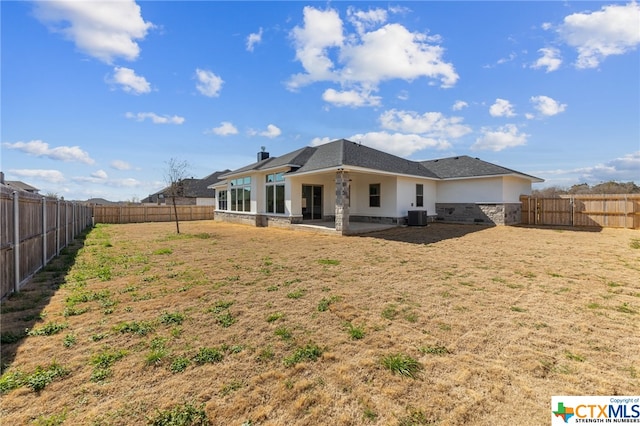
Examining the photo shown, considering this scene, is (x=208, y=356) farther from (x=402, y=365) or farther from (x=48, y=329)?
(x=48, y=329)

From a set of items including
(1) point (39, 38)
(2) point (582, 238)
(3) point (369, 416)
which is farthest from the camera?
(2) point (582, 238)

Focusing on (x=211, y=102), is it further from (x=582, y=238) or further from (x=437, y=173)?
(x=582, y=238)

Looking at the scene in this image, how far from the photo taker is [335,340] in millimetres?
3221

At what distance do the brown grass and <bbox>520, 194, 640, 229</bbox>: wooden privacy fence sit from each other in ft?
36.2

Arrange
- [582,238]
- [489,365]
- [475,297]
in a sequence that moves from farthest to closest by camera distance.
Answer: [582,238], [475,297], [489,365]

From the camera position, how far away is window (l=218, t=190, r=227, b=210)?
910 inches

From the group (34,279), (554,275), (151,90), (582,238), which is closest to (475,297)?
(554,275)

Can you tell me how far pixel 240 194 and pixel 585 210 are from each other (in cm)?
2161

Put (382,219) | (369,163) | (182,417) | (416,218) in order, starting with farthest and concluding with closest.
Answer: (382,219)
(416,218)
(369,163)
(182,417)

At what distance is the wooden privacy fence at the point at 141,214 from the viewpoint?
930 inches

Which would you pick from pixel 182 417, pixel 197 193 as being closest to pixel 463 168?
pixel 182 417

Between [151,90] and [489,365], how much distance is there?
15525mm

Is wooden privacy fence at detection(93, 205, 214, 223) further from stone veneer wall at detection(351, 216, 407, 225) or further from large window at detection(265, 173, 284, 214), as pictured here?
stone veneer wall at detection(351, 216, 407, 225)

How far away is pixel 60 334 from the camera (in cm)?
340
